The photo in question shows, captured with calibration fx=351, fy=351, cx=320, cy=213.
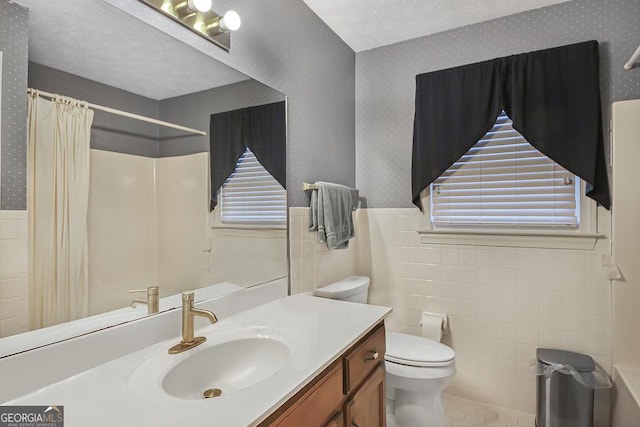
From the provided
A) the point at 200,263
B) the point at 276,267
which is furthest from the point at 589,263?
the point at 200,263

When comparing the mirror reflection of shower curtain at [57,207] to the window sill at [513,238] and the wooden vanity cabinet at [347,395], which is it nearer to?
the wooden vanity cabinet at [347,395]

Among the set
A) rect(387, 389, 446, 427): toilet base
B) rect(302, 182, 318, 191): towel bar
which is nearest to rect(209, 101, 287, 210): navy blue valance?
rect(302, 182, 318, 191): towel bar

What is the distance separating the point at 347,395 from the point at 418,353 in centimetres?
81

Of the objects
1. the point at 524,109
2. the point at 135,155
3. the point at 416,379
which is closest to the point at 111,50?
the point at 135,155

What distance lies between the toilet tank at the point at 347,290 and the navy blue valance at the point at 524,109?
666mm

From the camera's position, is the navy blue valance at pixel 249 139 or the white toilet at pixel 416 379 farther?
the white toilet at pixel 416 379

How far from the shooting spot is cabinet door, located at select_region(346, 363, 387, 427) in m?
1.14

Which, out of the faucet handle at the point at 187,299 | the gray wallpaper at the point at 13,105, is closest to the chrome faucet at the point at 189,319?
the faucet handle at the point at 187,299

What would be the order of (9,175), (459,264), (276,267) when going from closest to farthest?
1. (9,175)
2. (276,267)
3. (459,264)

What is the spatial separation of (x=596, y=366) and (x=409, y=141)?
170cm

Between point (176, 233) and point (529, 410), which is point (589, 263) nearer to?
point (529, 410)

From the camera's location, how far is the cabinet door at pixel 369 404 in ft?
3.73

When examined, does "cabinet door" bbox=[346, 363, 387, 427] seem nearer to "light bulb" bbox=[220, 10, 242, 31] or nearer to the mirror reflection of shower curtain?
the mirror reflection of shower curtain

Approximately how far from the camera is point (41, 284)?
2.87 feet
